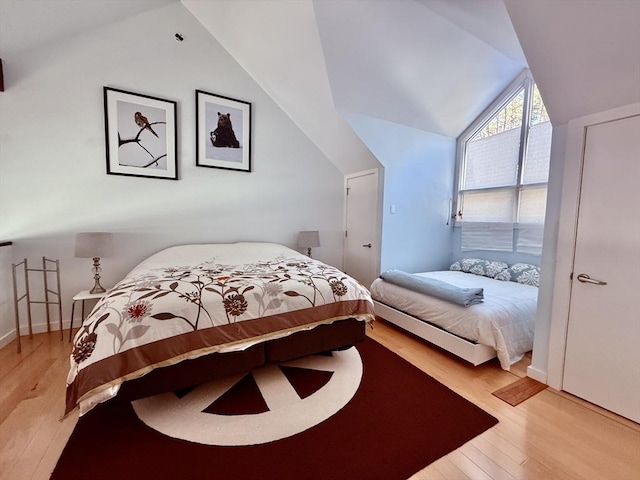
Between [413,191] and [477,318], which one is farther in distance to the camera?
[413,191]

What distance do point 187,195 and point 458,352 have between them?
3.31 meters

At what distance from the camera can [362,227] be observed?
12.8ft

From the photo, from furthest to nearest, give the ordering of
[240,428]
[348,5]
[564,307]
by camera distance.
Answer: [348,5] → [564,307] → [240,428]

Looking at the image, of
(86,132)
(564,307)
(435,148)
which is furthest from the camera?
(435,148)

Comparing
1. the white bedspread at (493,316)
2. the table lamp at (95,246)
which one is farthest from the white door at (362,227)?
the table lamp at (95,246)

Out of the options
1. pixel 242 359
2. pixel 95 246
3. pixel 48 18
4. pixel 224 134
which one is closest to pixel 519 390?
pixel 242 359

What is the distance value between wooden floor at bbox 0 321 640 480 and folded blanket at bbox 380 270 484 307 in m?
0.56

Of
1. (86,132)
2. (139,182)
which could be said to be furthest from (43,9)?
(139,182)

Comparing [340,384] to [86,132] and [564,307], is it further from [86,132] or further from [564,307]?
[86,132]

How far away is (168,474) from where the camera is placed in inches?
48.3

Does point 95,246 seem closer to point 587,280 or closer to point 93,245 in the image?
point 93,245

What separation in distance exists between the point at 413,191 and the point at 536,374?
8.18 ft

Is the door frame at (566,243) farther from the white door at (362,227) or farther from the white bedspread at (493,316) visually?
the white door at (362,227)

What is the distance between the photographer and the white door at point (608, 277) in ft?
5.20
